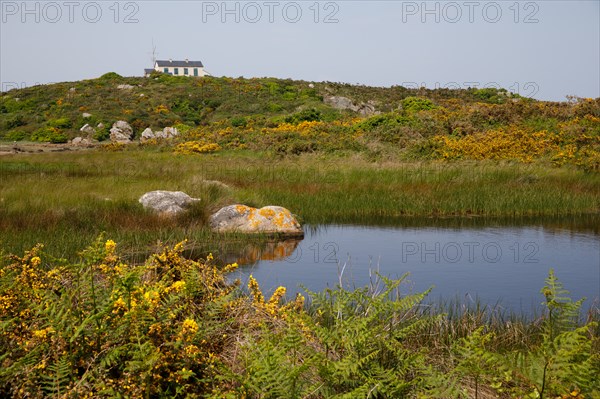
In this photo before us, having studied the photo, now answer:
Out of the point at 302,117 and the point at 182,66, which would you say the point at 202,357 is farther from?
the point at 182,66

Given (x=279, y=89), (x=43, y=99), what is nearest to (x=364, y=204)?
(x=279, y=89)

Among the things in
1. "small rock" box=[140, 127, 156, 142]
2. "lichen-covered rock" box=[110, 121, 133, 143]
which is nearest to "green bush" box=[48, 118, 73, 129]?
"lichen-covered rock" box=[110, 121, 133, 143]

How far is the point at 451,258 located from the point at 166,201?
6651 millimetres

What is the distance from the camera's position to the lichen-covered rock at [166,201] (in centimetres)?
1488

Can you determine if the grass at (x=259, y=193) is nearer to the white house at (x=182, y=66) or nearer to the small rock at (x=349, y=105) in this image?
the small rock at (x=349, y=105)

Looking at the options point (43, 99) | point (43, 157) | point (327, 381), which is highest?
point (43, 99)

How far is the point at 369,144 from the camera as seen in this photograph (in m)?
31.4

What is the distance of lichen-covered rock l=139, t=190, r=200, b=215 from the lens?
48.8 feet

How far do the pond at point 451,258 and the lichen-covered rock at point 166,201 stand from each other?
2.46 metres

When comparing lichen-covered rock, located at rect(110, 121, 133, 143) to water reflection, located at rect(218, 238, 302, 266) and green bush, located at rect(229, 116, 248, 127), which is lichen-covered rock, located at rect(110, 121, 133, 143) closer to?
green bush, located at rect(229, 116, 248, 127)

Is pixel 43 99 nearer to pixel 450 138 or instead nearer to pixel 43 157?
pixel 43 157

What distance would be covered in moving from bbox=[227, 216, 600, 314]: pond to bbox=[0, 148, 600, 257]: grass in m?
1.15

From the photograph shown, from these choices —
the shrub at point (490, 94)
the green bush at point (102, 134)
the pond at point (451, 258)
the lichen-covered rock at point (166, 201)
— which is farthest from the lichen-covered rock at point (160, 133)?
the pond at point (451, 258)

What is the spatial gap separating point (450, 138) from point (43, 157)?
18.9 metres
